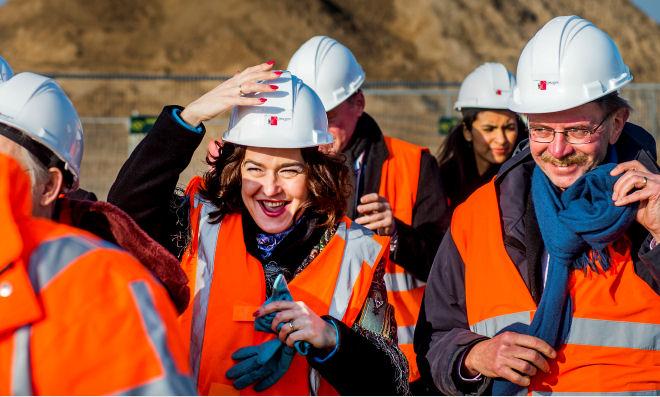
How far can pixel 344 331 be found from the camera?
3.71 meters

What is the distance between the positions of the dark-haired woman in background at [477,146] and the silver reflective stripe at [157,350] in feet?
14.9

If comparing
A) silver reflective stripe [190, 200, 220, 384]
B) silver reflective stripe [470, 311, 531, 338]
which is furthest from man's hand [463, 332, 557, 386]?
silver reflective stripe [190, 200, 220, 384]

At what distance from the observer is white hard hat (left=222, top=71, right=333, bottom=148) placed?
4160mm

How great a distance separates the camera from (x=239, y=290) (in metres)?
3.87

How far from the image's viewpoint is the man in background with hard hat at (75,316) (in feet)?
7.59

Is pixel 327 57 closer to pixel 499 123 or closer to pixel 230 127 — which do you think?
pixel 499 123

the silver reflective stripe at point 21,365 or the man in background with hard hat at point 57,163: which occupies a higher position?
the man in background with hard hat at point 57,163

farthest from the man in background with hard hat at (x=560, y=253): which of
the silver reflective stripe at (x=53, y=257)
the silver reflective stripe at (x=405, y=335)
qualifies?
the silver reflective stripe at (x=53, y=257)

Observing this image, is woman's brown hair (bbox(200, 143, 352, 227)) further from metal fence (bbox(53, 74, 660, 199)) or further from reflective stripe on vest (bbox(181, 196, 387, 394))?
metal fence (bbox(53, 74, 660, 199))

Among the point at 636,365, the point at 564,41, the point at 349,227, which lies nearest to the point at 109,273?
the point at 349,227

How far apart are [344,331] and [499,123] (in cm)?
378

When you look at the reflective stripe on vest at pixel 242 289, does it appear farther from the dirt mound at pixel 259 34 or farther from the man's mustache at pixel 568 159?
the dirt mound at pixel 259 34

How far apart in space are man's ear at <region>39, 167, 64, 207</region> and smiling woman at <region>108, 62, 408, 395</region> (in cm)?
109

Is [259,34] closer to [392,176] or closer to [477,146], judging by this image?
[477,146]
